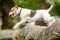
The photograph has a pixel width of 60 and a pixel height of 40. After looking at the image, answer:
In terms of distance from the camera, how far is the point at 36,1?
9414 mm

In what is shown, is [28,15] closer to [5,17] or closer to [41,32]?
[41,32]

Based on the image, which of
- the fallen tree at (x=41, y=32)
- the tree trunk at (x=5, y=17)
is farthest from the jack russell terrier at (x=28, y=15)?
the tree trunk at (x=5, y=17)

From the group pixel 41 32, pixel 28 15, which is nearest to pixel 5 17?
pixel 28 15

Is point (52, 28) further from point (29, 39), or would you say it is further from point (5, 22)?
point (5, 22)

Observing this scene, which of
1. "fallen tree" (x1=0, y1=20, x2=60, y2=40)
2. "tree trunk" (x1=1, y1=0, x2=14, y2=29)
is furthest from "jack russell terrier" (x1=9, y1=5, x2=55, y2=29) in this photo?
"tree trunk" (x1=1, y1=0, x2=14, y2=29)

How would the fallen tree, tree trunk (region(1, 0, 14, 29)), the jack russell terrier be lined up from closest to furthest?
1. the fallen tree
2. the jack russell terrier
3. tree trunk (region(1, 0, 14, 29))

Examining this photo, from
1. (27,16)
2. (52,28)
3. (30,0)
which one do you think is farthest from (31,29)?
(30,0)

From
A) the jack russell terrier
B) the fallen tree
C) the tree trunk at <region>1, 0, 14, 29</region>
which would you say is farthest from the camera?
the tree trunk at <region>1, 0, 14, 29</region>

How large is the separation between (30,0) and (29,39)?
4.75m

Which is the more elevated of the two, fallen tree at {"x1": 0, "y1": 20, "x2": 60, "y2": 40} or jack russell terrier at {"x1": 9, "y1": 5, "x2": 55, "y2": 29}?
jack russell terrier at {"x1": 9, "y1": 5, "x2": 55, "y2": 29}

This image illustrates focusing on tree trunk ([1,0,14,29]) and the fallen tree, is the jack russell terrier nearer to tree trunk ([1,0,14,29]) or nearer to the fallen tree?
the fallen tree

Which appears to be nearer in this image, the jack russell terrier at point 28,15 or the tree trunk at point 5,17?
the jack russell terrier at point 28,15

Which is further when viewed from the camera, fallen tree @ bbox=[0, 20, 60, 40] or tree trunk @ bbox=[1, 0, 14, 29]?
tree trunk @ bbox=[1, 0, 14, 29]

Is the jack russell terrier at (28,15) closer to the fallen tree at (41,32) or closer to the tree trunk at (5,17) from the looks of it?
the fallen tree at (41,32)
